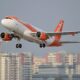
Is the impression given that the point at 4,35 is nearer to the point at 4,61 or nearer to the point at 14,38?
the point at 14,38

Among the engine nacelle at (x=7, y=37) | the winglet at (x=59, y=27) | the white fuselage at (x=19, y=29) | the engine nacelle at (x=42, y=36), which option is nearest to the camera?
the white fuselage at (x=19, y=29)

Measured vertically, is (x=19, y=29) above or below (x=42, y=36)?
above

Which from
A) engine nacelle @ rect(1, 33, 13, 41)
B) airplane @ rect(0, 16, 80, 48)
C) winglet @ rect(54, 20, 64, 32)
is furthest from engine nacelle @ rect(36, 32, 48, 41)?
winglet @ rect(54, 20, 64, 32)

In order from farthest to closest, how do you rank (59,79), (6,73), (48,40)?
(6,73) < (59,79) < (48,40)

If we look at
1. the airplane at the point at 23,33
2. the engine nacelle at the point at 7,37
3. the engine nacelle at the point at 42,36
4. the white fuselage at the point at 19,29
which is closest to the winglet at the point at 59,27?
the airplane at the point at 23,33

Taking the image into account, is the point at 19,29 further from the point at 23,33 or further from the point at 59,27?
the point at 59,27

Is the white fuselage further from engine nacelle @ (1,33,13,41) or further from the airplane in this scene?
engine nacelle @ (1,33,13,41)

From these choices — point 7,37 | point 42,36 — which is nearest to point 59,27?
point 7,37

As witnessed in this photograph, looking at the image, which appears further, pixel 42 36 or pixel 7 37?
pixel 7 37

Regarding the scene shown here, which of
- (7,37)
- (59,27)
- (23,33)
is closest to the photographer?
(23,33)

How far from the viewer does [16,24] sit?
7594 cm

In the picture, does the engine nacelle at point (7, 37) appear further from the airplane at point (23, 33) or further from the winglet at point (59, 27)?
the winglet at point (59, 27)

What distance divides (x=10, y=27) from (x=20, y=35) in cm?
142

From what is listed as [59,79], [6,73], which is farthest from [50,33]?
[6,73]
